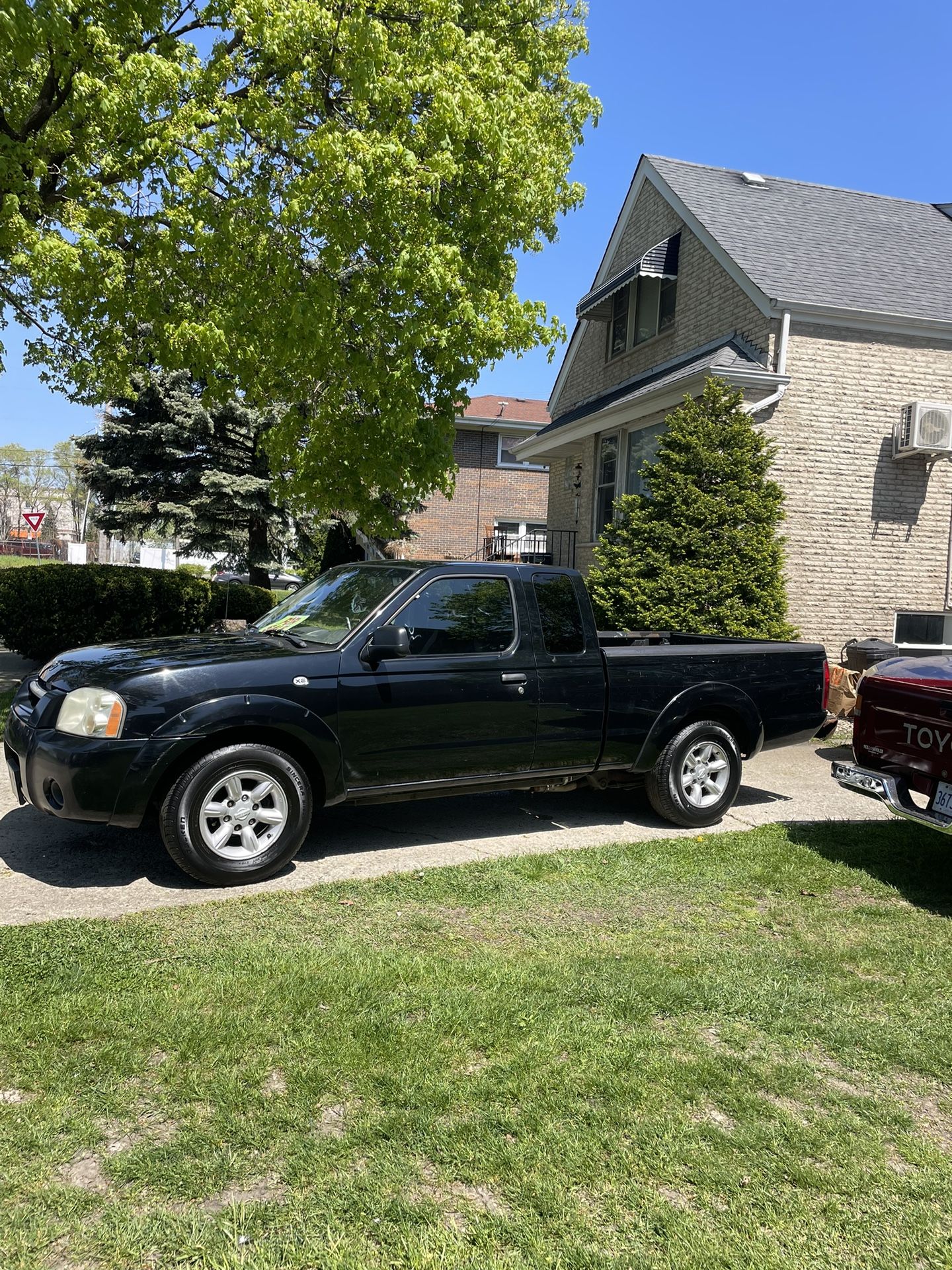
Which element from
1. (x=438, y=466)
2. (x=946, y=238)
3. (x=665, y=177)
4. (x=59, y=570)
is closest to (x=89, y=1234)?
(x=438, y=466)

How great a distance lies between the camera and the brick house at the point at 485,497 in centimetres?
3081

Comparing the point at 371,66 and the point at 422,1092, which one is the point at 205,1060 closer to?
the point at 422,1092

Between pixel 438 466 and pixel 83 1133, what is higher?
pixel 438 466

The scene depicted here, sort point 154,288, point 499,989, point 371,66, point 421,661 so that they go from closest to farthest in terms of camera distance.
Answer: point 499,989
point 421,661
point 371,66
point 154,288

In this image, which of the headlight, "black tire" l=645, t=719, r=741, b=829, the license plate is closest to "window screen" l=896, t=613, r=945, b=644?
"black tire" l=645, t=719, r=741, b=829

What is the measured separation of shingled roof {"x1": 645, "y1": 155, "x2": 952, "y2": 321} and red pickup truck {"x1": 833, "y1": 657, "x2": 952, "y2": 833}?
8.13 meters

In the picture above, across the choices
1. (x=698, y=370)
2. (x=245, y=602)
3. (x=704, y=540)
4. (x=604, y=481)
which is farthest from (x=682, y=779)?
(x=245, y=602)

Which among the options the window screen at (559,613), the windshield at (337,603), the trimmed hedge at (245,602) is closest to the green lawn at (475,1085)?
the windshield at (337,603)

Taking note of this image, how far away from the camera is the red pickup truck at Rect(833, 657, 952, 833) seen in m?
5.05

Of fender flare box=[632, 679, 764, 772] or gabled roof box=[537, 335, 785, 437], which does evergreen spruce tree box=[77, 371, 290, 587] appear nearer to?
Result: gabled roof box=[537, 335, 785, 437]

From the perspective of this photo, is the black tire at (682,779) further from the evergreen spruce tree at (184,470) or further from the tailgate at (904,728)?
the evergreen spruce tree at (184,470)

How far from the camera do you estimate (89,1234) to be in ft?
7.56

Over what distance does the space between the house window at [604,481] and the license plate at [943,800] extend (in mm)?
11506

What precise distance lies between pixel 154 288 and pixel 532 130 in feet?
17.1
